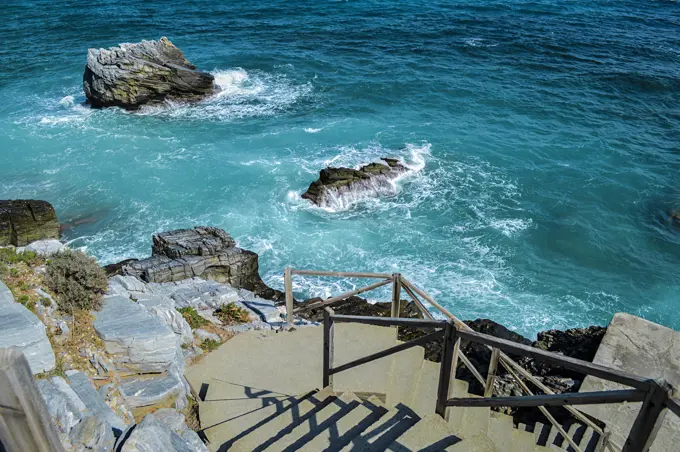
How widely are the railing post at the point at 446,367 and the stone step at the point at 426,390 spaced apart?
0.87 m

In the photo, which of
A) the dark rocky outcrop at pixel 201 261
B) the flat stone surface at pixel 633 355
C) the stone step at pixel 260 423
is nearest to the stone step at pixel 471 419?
the stone step at pixel 260 423

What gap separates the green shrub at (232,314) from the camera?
1254 cm

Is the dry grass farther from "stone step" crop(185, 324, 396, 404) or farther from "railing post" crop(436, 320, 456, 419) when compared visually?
"railing post" crop(436, 320, 456, 419)

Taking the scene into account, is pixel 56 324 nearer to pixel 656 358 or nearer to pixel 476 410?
pixel 476 410

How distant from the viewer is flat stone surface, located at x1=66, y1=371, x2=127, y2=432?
6.72 metres

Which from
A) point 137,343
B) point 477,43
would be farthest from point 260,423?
point 477,43

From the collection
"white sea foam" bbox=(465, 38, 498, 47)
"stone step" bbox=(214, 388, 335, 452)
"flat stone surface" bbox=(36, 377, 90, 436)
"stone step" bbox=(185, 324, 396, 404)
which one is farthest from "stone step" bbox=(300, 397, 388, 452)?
"white sea foam" bbox=(465, 38, 498, 47)

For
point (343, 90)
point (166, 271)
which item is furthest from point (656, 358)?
point (343, 90)

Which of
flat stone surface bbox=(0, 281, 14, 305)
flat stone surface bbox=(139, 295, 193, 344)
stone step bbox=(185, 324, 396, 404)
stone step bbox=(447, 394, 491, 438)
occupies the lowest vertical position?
flat stone surface bbox=(139, 295, 193, 344)

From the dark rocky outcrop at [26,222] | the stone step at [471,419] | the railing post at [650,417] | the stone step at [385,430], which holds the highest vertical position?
the railing post at [650,417]

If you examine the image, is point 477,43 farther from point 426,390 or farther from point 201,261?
point 426,390

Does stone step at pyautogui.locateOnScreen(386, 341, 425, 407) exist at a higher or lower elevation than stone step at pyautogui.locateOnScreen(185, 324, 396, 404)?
higher

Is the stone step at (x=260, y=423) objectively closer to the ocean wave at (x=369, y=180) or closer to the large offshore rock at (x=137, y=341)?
the large offshore rock at (x=137, y=341)

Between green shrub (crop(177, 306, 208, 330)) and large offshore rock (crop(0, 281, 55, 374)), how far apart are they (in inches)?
159
